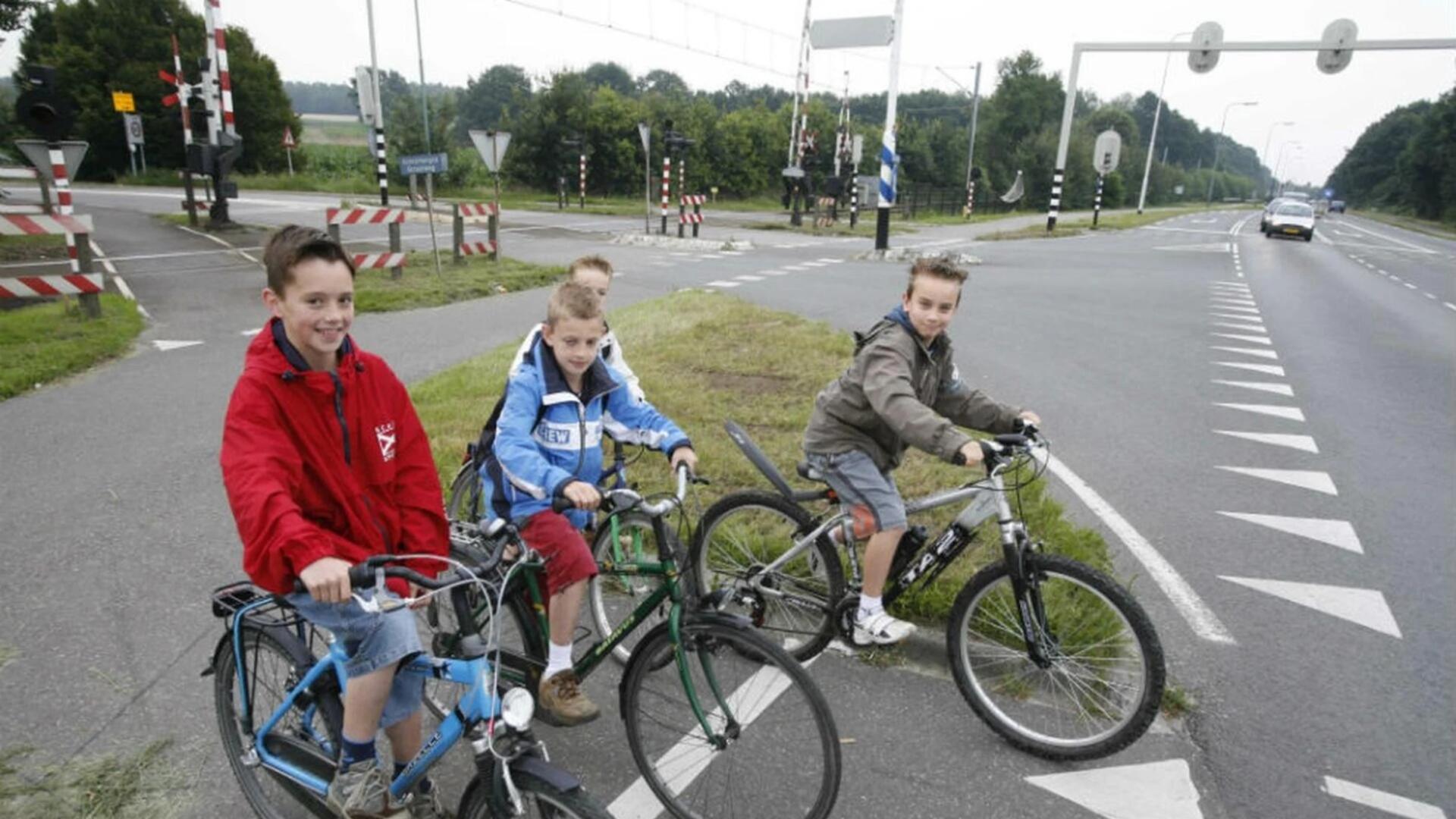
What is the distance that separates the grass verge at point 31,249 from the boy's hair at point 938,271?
48.1ft

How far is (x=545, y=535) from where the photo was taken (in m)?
2.75

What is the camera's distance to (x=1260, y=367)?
8.80 meters

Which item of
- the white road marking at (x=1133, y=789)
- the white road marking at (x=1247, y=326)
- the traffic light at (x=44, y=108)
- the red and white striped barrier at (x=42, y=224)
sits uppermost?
the traffic light at (x=44, y=108)

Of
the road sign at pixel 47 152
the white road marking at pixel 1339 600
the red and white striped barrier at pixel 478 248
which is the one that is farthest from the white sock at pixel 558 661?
the red and white striped barrier at pixel 478 248

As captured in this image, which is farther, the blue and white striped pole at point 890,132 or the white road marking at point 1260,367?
the blue and white striped pole at point 890,132

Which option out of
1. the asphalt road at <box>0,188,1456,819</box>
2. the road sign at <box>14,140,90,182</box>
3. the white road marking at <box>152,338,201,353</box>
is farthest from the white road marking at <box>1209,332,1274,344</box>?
the road sign at <box>14,140,90,182</box>

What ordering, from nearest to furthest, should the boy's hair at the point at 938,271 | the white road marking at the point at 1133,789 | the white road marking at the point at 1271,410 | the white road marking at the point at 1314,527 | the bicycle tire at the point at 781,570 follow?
the white road marking at the point at 1133,789 → the boy's hair at the point at 938,271 → the bicycle tire at the point at 781,570 → the white road marking at the point at 1314,527 → the white road marking at the point at 1271,410

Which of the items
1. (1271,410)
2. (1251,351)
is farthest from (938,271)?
(1251,351)

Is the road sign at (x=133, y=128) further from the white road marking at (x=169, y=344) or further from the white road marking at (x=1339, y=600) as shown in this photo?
Answer: the white road marking at (x=1339, y=600)

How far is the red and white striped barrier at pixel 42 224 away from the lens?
8.27 meters

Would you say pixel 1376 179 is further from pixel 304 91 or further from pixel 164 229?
pixel 304 91

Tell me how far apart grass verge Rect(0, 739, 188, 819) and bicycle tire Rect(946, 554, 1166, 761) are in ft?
8.70

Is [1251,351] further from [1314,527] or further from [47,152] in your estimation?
[47,152]

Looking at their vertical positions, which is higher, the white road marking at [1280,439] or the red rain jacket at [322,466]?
the red rain jacket at [322,466]
